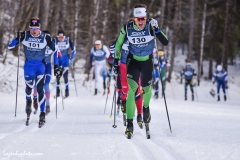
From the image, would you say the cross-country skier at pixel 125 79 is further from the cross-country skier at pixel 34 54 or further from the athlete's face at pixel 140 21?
the cross-country skier at pixel 34 54

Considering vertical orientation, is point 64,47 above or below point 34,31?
below

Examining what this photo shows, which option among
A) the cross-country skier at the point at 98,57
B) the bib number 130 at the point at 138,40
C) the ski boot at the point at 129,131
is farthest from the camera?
the cross-country skier at the point at 98,57

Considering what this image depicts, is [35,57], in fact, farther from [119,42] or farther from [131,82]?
[131,82]

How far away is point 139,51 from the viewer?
6.32 metres

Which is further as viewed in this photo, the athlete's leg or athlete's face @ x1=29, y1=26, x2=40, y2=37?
athlete's face @ x1=29, y1=26, x2=40, y2=37

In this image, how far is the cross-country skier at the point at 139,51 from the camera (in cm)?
610

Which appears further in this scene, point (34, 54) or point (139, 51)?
point (34, 54)

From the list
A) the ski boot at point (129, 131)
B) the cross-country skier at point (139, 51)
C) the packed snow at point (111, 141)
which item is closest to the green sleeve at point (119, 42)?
the cross-country skier at point (139, 51)

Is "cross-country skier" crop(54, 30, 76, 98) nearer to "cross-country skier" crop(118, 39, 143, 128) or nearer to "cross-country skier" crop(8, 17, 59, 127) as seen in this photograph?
"cross-country skier" crop(8, 17, 59, 127)

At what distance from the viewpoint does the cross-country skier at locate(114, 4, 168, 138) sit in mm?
6098

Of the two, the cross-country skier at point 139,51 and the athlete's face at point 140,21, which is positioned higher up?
the athlete's face at point 140,21

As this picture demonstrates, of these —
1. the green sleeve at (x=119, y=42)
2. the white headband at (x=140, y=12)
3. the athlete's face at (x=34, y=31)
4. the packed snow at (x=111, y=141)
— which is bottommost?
the packed snow at (x=111, y=141)

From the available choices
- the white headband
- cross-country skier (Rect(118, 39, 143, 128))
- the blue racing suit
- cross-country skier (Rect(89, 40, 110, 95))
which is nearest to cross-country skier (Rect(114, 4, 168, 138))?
the white headband

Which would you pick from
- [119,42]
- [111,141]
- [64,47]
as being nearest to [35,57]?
[119,42]
